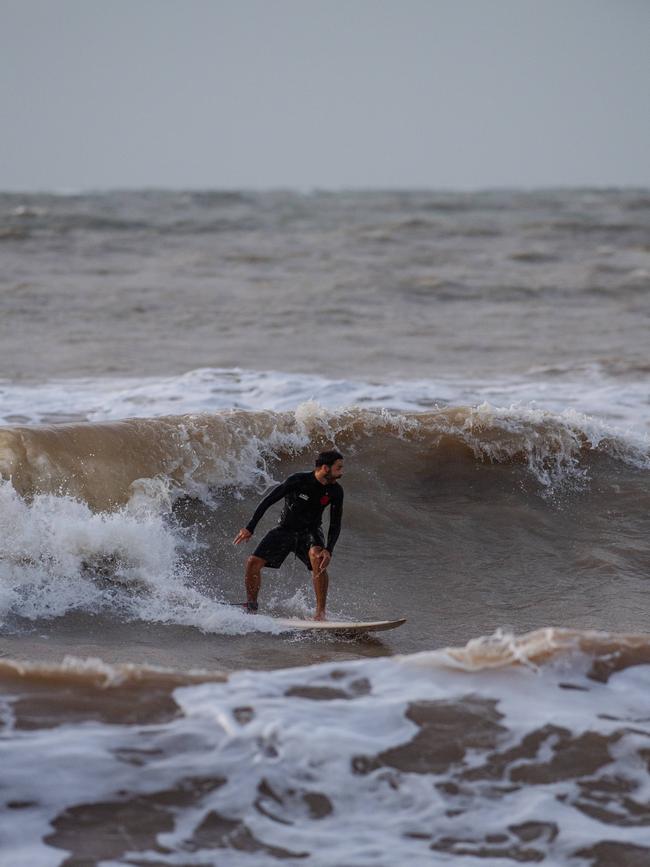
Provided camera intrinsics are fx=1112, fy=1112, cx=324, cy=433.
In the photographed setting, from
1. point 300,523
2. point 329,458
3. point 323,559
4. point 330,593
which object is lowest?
point 330,593

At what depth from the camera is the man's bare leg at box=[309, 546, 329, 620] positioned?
309 inches

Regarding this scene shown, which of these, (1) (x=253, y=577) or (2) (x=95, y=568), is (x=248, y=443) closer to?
(2) (x=95, y=568)

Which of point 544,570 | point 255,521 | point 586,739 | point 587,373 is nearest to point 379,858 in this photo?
point 586,739

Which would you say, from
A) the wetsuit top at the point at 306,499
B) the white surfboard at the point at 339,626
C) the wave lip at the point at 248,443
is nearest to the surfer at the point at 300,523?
the wetsuit top at the point at 306,499

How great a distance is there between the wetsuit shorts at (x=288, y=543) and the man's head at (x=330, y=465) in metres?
0.45

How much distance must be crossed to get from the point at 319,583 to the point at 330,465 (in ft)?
2.76

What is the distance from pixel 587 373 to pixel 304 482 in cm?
941

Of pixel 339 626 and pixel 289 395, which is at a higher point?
pixel 289 395

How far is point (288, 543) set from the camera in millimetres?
8109

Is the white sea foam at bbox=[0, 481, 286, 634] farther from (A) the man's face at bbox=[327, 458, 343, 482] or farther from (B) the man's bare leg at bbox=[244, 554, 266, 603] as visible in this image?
(A) the man's face at bbox=[327, 458, 343, 482]

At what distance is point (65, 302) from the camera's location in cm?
2217

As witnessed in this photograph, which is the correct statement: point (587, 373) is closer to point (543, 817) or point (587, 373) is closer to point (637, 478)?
point (637, 478)

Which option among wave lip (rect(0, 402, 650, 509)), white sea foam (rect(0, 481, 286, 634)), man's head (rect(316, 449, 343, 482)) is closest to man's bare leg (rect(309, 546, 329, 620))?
white sea foam (rect(0, 481, 286, 634))

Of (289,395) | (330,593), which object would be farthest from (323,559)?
(289,395)
